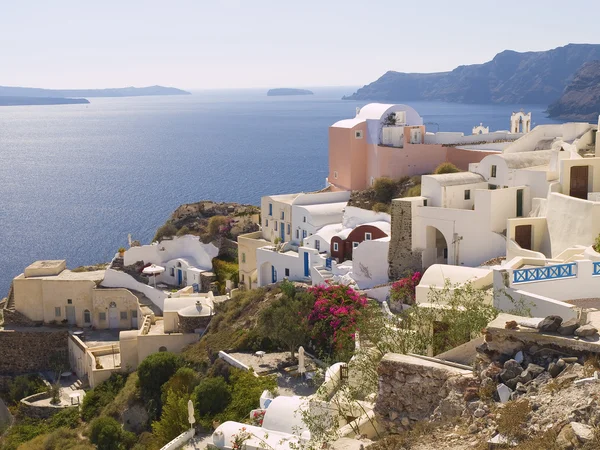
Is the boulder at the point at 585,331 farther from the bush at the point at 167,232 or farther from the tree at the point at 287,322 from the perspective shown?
the bush at the point at 167,232

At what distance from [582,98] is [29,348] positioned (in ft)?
431

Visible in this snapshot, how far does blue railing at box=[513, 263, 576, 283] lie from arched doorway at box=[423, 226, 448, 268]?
10717mm

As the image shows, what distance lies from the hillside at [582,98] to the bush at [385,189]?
4179 inches

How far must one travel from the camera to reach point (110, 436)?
941 inches

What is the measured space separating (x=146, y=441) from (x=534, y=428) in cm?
1689

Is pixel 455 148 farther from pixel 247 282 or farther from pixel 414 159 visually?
pixel 247 282

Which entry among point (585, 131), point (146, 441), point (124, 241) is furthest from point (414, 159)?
point (124, 241)

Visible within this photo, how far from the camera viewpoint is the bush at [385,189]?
117 ft

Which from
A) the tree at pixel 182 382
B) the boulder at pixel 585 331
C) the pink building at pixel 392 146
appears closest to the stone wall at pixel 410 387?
the boulder at pixel 585 331

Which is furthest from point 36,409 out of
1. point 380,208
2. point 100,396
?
point 380,208

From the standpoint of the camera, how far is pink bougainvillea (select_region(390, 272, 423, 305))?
80.9 feet

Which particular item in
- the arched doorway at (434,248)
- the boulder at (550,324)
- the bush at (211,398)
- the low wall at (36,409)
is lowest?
the low wall at (36,409)

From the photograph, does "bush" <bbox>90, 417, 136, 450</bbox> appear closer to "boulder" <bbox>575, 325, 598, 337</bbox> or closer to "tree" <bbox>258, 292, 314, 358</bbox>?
"tree" <bbox>258, 292, 314, 358</bbox>

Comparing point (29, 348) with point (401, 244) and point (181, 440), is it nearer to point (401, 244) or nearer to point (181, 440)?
point (401, 244)
